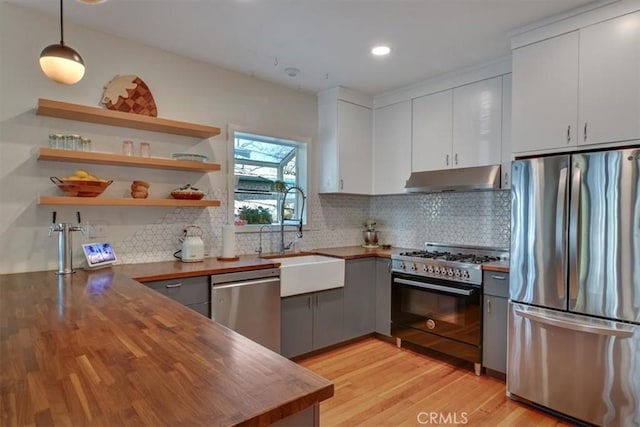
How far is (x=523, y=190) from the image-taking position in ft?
8.06

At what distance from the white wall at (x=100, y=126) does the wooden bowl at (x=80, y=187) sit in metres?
0.17

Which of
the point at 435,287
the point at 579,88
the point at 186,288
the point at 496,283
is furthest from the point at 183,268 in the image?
the point at 579,88

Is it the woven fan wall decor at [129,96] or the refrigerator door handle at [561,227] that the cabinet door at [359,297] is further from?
the woven fan wall decor at [129,96]

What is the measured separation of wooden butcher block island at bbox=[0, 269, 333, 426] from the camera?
74cm

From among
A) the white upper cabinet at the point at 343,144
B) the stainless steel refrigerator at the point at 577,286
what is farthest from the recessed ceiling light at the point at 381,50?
the stainless steel refrigerator at the point at 577,286

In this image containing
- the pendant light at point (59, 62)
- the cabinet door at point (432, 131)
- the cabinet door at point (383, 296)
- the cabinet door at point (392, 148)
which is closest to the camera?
the pendant light at point (59, 62)

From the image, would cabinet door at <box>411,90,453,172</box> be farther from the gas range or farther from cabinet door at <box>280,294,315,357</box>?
cabinet door at <box>280,294,315,357</box>

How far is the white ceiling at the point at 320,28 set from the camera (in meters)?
2.29

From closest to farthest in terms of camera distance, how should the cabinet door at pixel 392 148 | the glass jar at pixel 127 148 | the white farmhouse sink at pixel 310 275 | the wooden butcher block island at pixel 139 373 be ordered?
the wooden butcher block island at pixel 139 373, the glass jar at pixel 127 148, the white farmhouse sink at pixel 310 275, the cabinet door at pixel 392 148

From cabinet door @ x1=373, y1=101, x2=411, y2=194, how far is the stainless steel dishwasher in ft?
5.52

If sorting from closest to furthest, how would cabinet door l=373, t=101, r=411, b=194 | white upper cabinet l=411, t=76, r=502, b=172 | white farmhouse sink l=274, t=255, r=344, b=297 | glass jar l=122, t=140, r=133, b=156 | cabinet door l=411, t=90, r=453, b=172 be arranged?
glass jar l=122, t=140, r=133, b=156 → white farmhouse sink l=274, t=255, r=344, b=297 → white upper cabinet l=411, t=76, r=502, b=172 → cabinet door l=411, t=90, r=453, b=172 → cabinet door l=373, t=101, r=411, b=194

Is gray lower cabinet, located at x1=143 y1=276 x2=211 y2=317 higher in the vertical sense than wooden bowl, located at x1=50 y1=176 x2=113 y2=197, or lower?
lower

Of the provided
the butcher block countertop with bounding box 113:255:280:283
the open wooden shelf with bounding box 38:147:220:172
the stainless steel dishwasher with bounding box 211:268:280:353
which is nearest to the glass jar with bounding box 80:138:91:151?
the open wooden shelf with bounding box 38:147:220:172

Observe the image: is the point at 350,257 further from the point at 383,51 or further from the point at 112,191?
the point at 112,191
